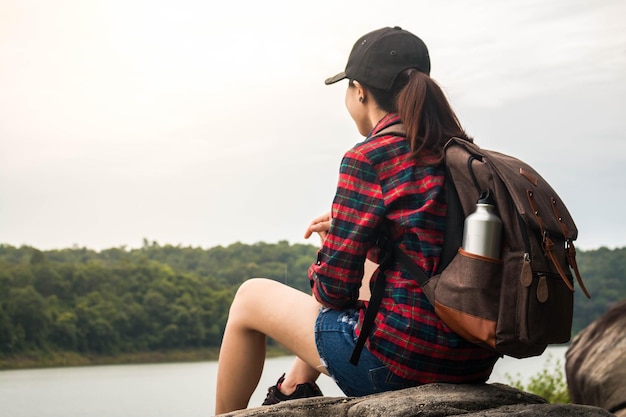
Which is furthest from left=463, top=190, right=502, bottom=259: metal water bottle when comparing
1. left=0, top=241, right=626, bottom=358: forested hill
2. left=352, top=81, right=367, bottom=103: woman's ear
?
left=0, top=241, right=626, bottom=358: forested hill

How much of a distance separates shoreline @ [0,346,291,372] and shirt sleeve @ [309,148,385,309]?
2.82 meters

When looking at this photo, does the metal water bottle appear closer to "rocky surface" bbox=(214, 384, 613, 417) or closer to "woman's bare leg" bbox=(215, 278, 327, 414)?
"rocky surface" bbox=(214, 384, 613, 417)

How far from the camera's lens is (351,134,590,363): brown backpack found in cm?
248

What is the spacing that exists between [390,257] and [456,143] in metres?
0.42

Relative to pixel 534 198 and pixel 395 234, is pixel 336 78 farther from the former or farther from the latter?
pixel 534 198

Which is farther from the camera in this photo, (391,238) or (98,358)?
(98,358)

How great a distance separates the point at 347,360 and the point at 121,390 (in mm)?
2068

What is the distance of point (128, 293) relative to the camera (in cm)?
687

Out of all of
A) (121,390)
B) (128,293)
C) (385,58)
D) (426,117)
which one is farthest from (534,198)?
(128,293)

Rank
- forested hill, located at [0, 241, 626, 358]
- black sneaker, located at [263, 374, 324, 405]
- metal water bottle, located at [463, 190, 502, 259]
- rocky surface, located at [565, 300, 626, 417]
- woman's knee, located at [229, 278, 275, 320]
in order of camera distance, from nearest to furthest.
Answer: metal water bottle, located at [463, 190, 502, 259] → woman's knee, located at [229, 278, 275, 320] → black sneaker, located at [263, 374, 324, 405] → rocky surface, located at [565, 300, 626, 417] → forested hill, located at [0, 241, 626, 358]

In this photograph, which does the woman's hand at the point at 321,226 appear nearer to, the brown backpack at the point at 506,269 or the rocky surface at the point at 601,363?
the brown backpack at the point at 506,269

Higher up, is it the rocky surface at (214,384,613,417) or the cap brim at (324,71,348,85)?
the cap brim at (324,71,348,85)

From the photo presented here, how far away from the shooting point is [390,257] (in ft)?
8.75

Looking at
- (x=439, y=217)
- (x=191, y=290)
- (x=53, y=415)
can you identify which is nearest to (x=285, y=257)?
(x=191, y=290)
